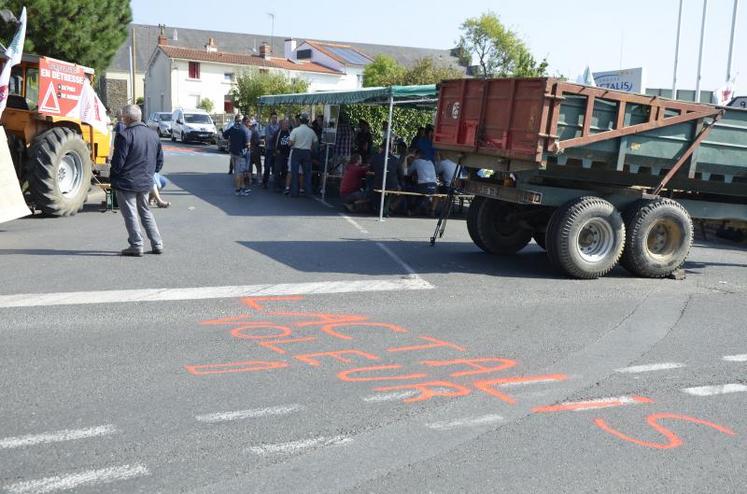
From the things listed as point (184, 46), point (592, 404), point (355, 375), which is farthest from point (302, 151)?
point (184, 46)

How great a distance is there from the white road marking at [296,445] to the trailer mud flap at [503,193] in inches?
226

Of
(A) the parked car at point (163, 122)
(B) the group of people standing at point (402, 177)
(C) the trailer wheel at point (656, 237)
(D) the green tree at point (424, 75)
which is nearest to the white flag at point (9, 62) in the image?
(B) the group of people standing at point (402, 177)

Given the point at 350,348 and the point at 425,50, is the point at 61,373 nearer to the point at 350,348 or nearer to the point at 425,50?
the point at 350,348

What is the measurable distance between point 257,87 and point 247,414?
4556 centimetres

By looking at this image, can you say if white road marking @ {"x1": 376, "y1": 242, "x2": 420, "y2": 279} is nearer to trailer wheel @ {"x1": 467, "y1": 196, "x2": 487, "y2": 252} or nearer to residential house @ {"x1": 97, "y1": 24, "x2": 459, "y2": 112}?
trailer wheel @ {"x1": 467, "y1": 196, "x2": 487, "y2": 252}

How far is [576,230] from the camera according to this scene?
9484 millimetres

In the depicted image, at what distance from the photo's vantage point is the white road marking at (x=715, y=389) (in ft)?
18.4

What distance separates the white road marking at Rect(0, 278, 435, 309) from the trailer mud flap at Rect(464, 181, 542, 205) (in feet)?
5.49

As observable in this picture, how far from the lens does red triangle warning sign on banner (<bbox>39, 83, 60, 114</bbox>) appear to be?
492 inches

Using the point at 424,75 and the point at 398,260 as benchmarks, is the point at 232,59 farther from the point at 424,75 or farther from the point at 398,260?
the point at 398,260

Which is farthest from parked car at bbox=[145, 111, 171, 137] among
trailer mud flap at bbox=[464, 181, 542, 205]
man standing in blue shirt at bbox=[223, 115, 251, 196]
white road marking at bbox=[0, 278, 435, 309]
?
white road marking at bbox=[0, 278, 435, 309]

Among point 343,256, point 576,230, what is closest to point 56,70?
point 343,256

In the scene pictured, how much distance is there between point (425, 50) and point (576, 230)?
7716 cm

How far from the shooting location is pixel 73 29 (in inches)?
968
